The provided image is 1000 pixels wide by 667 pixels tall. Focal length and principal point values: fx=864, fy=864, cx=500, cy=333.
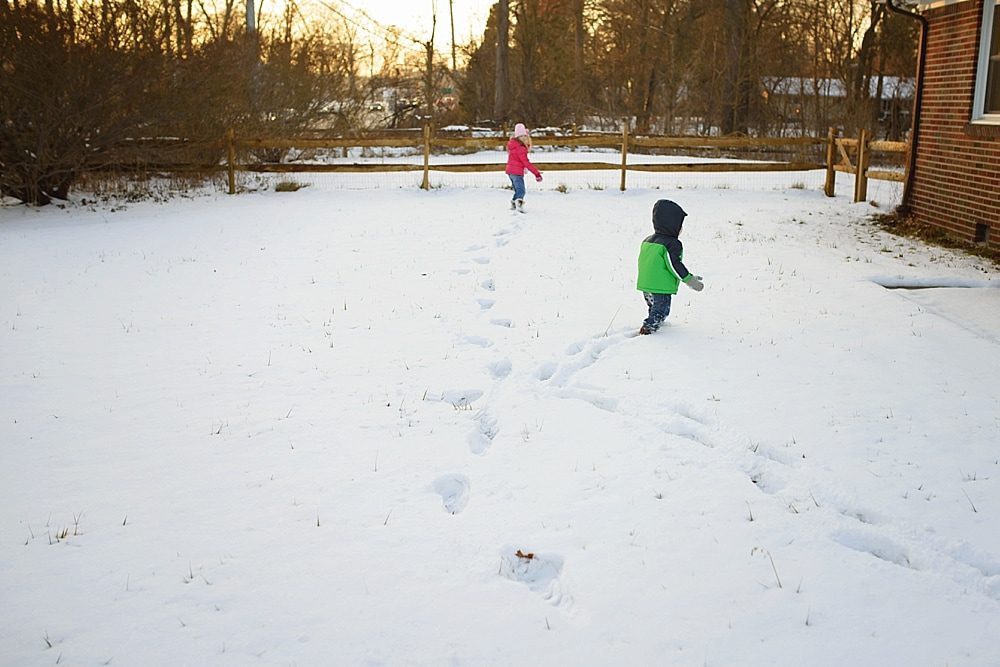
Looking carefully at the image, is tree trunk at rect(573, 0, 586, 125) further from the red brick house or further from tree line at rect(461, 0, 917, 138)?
the red brick house

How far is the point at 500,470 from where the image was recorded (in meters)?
4.54

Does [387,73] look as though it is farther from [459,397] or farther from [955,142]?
[459,397]

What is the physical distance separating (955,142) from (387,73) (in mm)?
33861

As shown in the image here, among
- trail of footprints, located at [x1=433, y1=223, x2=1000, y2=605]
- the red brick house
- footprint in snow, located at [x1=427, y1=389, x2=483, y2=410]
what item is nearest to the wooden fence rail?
the red brick house

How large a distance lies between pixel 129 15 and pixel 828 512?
14944 millimetres

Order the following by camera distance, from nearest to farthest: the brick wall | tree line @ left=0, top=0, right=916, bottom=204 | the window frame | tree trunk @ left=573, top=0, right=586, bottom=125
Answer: the brick wall → the window frame → tree line @ left=0, top=0, right=916, bottom=204 → tree trunk @ left=573, top=0, right=586, bottom=125

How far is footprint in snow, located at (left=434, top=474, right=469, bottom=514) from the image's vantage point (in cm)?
418

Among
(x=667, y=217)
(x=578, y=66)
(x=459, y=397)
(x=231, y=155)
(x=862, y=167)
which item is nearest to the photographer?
(x=459, y=397)

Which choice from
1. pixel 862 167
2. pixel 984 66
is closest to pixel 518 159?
pixel 862 167

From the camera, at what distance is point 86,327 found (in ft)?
24.5

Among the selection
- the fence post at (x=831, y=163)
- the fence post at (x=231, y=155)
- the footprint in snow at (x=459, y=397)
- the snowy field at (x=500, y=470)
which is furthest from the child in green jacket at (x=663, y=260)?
the fence post at (x=231, y=155)

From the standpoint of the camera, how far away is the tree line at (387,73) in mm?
14125

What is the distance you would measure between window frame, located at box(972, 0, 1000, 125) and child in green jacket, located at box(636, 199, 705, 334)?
19.7 ft

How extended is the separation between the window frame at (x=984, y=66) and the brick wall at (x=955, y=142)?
0.07 meters
